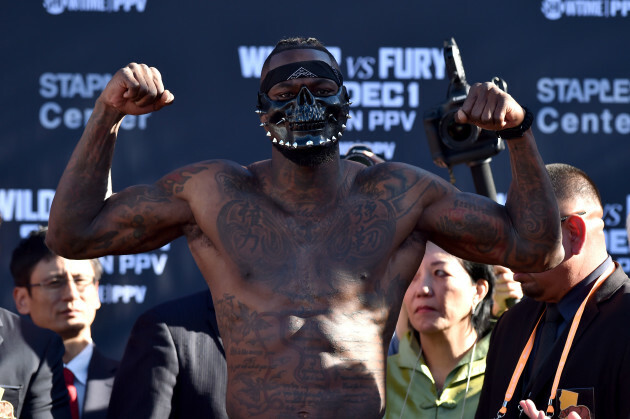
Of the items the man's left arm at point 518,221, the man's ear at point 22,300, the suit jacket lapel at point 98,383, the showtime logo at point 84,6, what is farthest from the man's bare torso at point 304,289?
the showtime logo at point 84,6

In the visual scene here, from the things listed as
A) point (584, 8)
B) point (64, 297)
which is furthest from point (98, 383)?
point (584, 8)

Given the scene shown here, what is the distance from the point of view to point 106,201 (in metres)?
2.85

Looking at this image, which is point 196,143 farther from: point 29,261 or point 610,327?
point 610,327

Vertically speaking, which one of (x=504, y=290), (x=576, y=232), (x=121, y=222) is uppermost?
(x=121, y=222)

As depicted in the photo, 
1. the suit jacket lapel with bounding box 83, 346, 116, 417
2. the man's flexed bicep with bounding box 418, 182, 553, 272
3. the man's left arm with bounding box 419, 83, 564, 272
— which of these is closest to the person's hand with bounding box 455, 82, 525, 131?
the man's left arm with bounding box 419, 83, 564, 272

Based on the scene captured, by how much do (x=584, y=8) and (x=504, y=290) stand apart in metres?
1.41

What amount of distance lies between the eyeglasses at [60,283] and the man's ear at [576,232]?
6.73ft

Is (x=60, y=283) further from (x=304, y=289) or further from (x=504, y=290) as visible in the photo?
(x=304, y=289)

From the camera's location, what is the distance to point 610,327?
3264 millimetres

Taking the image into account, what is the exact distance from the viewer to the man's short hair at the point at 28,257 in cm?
450

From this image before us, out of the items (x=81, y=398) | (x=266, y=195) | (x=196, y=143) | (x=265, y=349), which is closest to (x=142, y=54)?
(x=196, y=143)

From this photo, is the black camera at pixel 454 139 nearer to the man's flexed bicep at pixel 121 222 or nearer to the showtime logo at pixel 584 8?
the showtime logo at pixel 584 8

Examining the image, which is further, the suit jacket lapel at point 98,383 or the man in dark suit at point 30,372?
the suit jacket lapel at point 98,383

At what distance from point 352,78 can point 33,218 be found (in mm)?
1564
